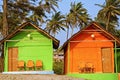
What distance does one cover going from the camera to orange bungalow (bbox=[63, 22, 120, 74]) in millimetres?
25453

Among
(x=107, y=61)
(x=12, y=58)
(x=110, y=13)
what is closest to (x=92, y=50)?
(x=107, y=61)

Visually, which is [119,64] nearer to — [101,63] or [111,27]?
[101,63]

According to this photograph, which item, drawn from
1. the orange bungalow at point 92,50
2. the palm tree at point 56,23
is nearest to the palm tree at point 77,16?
the palm tree at point 56,23

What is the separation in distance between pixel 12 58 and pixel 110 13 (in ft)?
104

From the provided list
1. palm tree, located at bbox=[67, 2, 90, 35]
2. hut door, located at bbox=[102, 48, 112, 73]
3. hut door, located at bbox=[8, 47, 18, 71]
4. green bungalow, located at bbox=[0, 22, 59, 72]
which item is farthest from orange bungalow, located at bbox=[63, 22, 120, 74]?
palm tree, located at bbox=[67, 2, 90, 35]

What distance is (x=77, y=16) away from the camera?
61000mm

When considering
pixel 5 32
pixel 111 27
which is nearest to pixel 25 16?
pixel 5 32

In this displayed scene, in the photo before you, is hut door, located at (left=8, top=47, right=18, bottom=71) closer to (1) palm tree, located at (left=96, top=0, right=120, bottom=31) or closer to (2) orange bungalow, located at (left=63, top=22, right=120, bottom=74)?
(2) orange bungalow, located at (left=63, top=22, right=120, bottom=74)

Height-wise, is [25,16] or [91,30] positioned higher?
[25,16]

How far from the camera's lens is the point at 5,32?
31.0 m

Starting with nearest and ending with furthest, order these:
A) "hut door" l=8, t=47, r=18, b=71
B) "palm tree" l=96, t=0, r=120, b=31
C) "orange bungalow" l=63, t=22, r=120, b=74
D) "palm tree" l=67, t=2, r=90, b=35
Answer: "hut door" l=8, t=47, r=18, b=71
"orange bungalow" l=63, t=22, r=120, b=74
"palm tree" l=96, t=0, r=120, b=31
"palm tree" l=67, t=2, r=90, b=35

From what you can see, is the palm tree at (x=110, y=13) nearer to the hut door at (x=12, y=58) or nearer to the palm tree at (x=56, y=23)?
the palm tree at (x=56, y=23)

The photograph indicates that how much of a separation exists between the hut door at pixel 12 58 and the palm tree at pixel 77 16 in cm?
3466

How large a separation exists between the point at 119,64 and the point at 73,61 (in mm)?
5623
